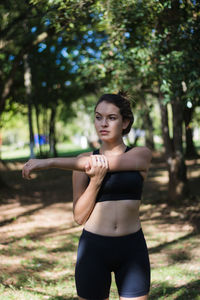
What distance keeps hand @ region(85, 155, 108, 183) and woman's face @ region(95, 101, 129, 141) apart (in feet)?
0.66

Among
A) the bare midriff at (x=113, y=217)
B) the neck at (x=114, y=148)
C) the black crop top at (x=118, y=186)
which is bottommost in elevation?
the bare midriff at (x=113, y=217)

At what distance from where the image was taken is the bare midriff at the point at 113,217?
236cm

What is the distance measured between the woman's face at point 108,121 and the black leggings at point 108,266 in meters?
0.64

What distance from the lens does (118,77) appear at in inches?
328

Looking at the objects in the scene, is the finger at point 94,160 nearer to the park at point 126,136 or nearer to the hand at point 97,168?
the hand at point 97,168

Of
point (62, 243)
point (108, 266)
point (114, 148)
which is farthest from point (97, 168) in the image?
point (62, 243)

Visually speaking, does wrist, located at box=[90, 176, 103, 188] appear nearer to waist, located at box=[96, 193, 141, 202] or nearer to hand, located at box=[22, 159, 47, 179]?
waist, located at box=[96, 193, 141, 202]

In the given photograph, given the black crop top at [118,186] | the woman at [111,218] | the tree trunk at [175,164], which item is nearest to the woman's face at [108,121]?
the woman at [111,218]

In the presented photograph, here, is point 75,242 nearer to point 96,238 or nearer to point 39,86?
point 96,238

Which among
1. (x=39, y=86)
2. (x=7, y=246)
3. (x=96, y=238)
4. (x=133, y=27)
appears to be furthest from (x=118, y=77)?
(x=39, y=86)

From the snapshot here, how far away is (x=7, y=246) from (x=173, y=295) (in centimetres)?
390

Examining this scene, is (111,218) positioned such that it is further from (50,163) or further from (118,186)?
(50,163)

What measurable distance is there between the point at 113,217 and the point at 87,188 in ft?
0.80

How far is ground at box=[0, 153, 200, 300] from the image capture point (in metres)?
5.12
